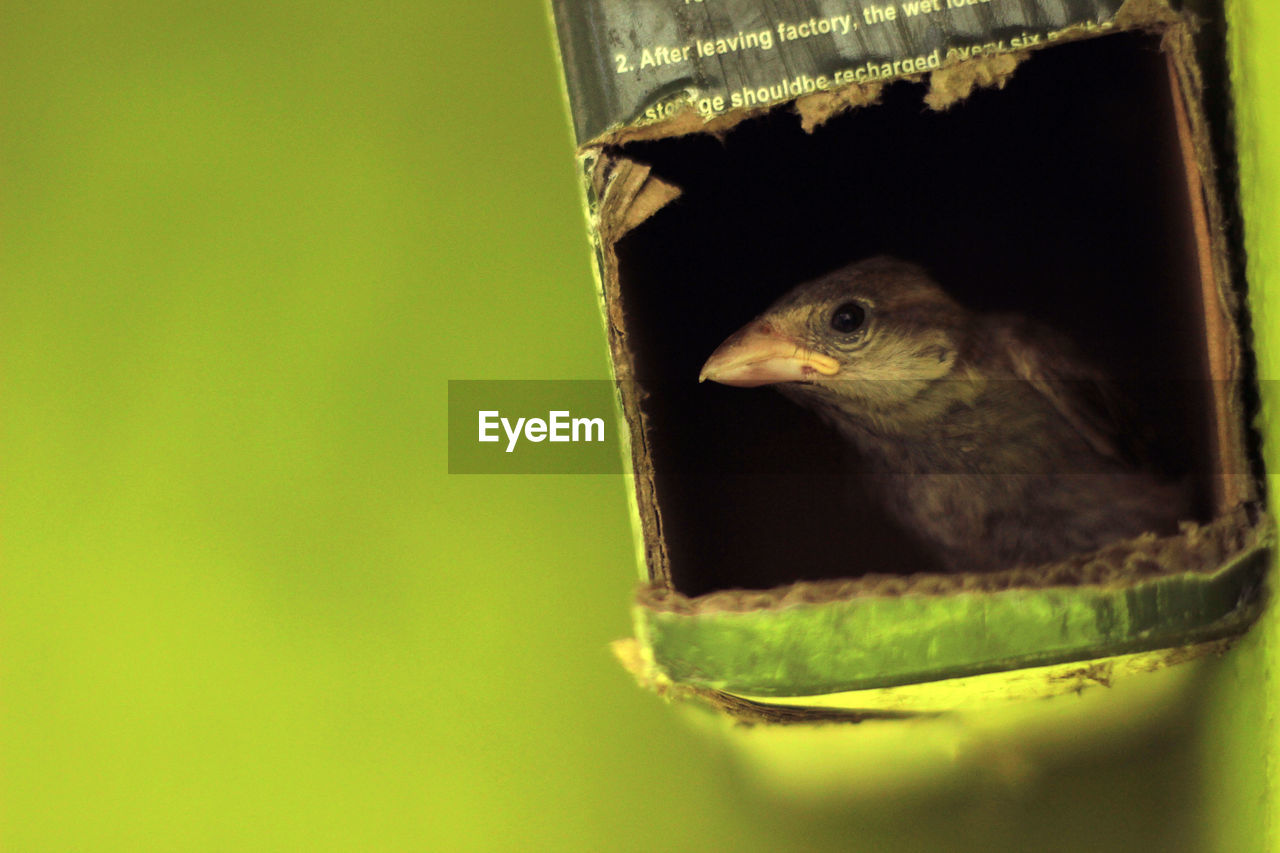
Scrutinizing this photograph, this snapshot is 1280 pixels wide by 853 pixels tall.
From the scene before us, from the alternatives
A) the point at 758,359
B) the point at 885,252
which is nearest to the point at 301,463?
the point at 758,359

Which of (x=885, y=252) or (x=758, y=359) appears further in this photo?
(x=885, y=252)

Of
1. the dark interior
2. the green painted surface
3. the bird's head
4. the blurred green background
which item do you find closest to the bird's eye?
the bird's head

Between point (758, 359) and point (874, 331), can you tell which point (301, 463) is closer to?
point (758, 359)

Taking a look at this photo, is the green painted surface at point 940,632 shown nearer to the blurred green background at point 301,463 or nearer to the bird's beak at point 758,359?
the bird's beak at point 758,359

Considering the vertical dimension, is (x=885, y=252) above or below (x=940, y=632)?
above

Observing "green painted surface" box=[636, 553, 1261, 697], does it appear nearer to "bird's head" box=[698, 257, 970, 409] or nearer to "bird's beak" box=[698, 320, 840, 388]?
"bird's beak" box=[698, 320, 840, 388]

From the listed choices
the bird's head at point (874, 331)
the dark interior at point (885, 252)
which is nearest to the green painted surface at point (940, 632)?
the dark interior at point (885, 252)
